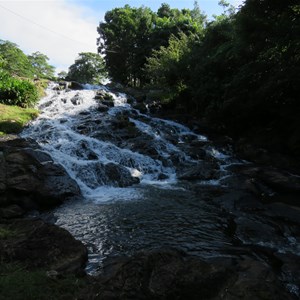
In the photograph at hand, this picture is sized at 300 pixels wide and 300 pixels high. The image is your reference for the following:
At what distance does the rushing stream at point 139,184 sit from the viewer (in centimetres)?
661

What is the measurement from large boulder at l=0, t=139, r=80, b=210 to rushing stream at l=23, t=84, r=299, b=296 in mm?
515

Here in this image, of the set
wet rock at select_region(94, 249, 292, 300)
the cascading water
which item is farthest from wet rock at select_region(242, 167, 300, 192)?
wet rock at select_region(94, 249, 292, 300)

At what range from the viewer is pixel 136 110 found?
907 inches

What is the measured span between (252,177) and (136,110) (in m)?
13.0

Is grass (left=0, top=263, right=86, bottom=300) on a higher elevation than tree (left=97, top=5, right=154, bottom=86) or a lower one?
lower

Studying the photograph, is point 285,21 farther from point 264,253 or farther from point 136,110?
point 136,110

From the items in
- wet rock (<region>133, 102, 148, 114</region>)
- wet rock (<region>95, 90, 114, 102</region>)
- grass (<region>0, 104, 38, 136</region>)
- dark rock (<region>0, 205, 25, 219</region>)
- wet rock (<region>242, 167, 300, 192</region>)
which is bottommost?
dark rock (<region>0, 205, 25, 219</region>)

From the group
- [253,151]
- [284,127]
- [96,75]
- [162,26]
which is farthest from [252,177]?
[96,75]

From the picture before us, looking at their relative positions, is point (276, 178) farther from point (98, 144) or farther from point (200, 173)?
point (98, 144)

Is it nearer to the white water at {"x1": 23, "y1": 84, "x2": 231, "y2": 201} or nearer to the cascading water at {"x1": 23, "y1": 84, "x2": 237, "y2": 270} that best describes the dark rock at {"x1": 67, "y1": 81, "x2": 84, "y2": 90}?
the cascading water at {"x1": 23, "y1": 84, "x2": 237, "y2": 270}

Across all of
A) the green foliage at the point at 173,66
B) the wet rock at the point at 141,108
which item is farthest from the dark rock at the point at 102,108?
the green foliage at the point at 173,66

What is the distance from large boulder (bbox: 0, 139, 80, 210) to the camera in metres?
8.73

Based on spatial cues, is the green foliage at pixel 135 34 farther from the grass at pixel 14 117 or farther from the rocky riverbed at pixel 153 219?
the rocky riverbed at pixel 153 219

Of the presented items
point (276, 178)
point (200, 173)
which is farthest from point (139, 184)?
point (276, 178)
